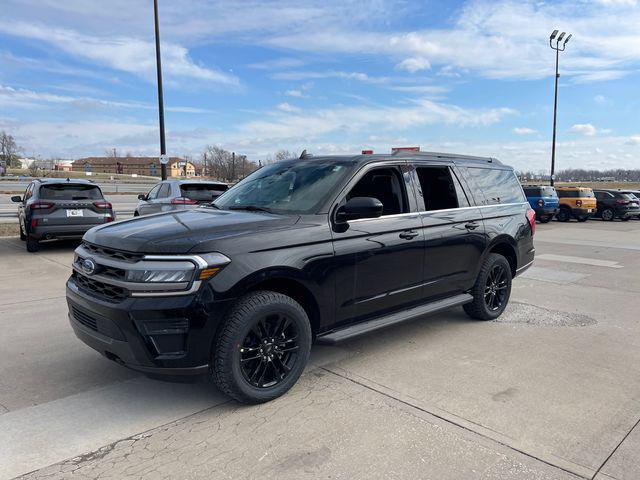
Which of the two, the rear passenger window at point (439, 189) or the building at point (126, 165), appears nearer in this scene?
the rear passenger window at point (439, 189)

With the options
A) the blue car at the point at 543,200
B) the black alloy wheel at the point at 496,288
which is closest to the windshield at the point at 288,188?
the black alloy wheel at the point at 496,288

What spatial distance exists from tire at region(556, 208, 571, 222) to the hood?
905 inches

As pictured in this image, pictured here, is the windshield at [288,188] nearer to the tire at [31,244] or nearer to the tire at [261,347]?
the tire at [261,347]

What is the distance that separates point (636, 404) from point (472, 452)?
1.56 meters

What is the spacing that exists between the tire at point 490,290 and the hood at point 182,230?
2621 millimetres

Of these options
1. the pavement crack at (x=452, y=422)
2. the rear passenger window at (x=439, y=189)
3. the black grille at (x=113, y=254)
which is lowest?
the pavement crack at (x=452, y=422)

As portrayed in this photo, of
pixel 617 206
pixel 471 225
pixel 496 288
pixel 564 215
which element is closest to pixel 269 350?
pixel 471 225

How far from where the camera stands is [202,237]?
3.19m

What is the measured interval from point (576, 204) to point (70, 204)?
21.6 metres

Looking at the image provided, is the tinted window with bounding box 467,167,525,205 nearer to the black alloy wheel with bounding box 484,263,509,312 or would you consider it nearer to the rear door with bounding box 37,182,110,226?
the black alloy wheel with bounding box 484,263,509,312

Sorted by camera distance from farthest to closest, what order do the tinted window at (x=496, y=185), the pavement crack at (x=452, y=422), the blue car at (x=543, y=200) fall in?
the blue car at (x=543, y=200)
the tinted window at (x=496, y=185)
the pavement crack at (x=452, y=422)

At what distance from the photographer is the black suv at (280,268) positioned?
3.05 meters

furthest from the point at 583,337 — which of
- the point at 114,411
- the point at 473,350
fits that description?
the point at 114,411

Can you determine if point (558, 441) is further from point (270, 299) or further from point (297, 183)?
point (297, 183)
